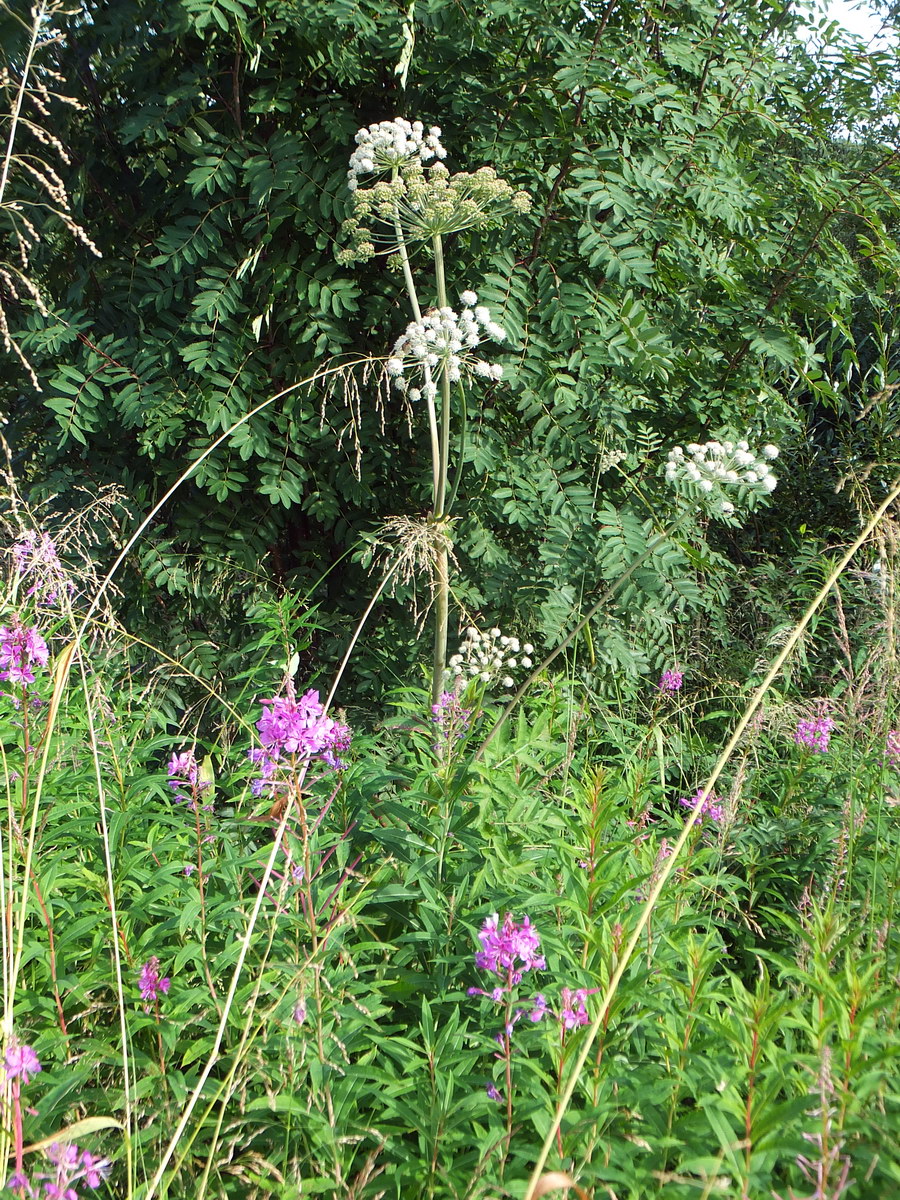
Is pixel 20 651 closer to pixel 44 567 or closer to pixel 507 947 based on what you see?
pixel 44 567

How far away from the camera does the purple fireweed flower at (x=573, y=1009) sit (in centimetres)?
121

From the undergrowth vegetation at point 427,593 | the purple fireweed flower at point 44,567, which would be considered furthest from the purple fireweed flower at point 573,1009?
the purple fireweed flower at point 44,567

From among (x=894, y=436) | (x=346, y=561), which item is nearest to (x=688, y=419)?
(x=346, y=561)

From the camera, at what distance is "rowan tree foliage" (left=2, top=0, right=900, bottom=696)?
2920 millimetres

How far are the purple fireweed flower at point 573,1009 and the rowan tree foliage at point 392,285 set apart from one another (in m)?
1.77

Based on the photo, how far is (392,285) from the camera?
3199 millimetres

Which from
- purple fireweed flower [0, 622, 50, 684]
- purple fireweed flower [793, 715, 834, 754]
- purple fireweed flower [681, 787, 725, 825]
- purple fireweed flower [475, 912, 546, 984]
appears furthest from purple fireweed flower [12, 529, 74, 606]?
purple fireweed flower [793, 715, 834, 754]

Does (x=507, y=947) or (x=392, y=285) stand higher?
(x=392, y=285)

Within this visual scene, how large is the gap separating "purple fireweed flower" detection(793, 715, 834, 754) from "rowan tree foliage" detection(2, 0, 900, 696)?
0.58m

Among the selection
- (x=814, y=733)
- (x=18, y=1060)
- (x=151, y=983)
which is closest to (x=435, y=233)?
(x=814, y=733)

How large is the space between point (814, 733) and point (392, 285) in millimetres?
1956

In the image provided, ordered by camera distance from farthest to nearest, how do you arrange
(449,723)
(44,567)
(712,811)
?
(712,811)
(44,567)
(449,723)

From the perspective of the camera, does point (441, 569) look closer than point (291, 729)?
No

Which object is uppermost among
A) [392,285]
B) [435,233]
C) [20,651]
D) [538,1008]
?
[435,233]
